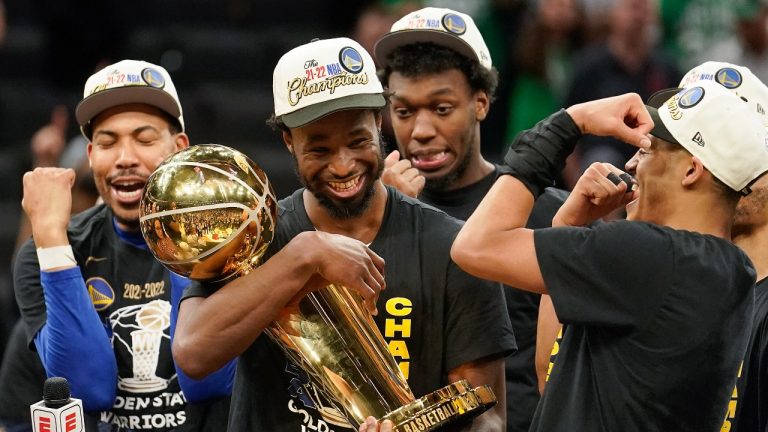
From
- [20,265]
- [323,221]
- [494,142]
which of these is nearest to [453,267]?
[323,221]

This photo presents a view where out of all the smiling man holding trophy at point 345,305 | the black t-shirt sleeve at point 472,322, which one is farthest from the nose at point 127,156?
the black t-shirt sleeve at point 472,322

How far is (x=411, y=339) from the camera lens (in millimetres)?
3410

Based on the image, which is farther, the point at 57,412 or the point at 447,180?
the point at 447,180

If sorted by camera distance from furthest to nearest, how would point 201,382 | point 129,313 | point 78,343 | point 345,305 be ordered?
point 129,313 → point 78,343 → point 201,382 → point 345,305

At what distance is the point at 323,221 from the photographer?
11.7 ft

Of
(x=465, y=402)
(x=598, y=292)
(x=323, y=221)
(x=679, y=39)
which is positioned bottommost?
(x=465, y=402)

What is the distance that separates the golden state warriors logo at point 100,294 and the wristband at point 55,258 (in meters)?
0.18

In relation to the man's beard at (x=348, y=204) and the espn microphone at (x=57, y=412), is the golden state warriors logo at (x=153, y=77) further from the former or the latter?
the espn microphone at (x=57, y=412)

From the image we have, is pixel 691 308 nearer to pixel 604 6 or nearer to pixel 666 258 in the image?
pixel 666 258

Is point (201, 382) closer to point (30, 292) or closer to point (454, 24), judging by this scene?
point (30, 292)

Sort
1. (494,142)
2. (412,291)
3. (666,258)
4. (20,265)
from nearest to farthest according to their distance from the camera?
(666,258) < (412,291) < (20,265) < (494,142)

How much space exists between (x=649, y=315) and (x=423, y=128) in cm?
169

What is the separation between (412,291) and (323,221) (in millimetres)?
346

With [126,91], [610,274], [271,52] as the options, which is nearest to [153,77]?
[126,91]
